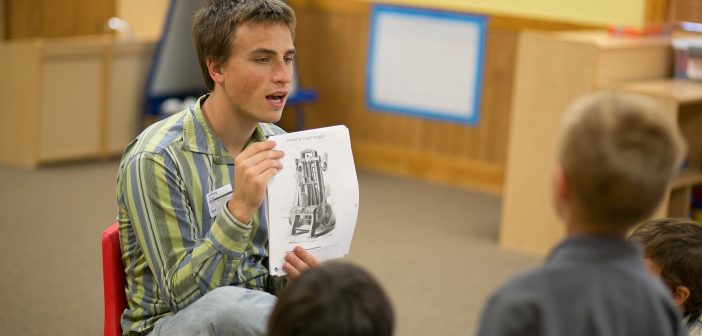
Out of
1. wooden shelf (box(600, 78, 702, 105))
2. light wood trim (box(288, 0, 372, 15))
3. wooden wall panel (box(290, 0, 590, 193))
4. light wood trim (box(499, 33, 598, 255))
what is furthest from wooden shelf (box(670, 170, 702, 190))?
light wood trim (box(288, 0, 372, 15))

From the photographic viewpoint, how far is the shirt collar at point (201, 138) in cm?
220

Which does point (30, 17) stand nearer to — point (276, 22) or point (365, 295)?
point (276, 22)

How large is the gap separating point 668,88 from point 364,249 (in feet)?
4.97

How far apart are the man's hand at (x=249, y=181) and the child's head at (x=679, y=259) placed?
893mm

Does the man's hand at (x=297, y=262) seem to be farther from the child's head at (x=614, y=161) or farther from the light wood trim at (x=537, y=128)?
the light wood trim at (x=537, y=128)

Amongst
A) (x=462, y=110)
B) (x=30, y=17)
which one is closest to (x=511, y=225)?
(x=462, y=110)

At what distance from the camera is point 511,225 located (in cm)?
488

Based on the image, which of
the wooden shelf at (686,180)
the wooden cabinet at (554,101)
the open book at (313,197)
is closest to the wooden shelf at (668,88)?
the wooden cabinet at (554,101)

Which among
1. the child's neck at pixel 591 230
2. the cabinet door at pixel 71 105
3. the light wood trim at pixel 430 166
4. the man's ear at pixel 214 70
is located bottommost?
the light wood trim at pixel 430 166

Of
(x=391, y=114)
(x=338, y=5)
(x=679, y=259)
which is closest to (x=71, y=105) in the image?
(x=338, y=5)

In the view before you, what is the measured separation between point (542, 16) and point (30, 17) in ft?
12.4

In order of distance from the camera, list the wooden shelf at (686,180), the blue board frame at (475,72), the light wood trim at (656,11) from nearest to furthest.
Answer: the wooden shelf at (686,180) → the light wood trim at (656,11) → the blue board frame at (475,72)

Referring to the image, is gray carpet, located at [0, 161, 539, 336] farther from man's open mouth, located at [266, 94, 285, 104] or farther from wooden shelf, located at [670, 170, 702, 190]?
man's open mouth, located at [266, 94, 285, 104]

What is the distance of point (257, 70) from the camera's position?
2221 millimetres
